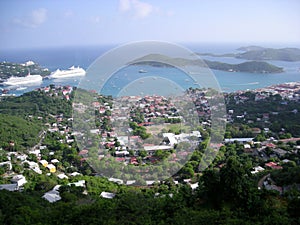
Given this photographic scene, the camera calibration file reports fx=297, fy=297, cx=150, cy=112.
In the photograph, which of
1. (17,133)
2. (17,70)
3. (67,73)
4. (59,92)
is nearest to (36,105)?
(59,92)

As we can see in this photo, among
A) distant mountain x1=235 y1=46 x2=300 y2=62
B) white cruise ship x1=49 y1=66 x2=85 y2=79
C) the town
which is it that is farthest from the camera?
distant mountain x1=235 y1=46 x2=300 y2=62

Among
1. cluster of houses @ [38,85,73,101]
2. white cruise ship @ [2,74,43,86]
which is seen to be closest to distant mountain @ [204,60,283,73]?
cluster of houses @ [38,85,73,101]

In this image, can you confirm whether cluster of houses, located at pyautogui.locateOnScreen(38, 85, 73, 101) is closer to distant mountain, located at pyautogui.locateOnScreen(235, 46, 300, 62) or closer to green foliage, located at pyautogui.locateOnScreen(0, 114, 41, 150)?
green foliage, located at pyautogui.locateOnScreen(0, 114, 41, 150)

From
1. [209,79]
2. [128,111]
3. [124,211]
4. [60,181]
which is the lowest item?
[60,181]

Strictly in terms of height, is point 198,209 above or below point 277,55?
below

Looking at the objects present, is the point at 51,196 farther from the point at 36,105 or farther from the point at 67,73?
the point at 67,73

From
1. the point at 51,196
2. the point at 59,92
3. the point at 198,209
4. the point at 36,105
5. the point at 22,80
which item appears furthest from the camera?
the point at 22,80

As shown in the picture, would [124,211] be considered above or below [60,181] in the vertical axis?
above

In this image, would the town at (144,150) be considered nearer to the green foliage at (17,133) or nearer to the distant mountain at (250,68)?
the green foliage at (17,133)

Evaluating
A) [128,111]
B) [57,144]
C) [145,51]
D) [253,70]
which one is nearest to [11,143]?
[57,144]

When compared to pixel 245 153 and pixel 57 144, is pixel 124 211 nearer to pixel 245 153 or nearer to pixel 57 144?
pixel 245 153

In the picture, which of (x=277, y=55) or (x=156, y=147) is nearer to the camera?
(x=156, y=147)
